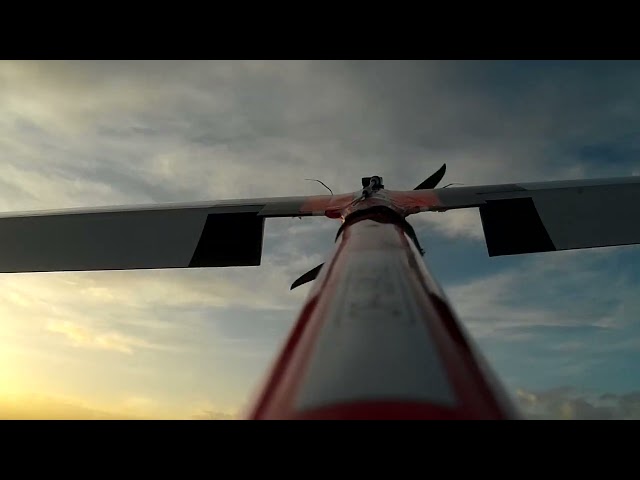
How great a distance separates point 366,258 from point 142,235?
592 cm

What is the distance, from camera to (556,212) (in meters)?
7.75

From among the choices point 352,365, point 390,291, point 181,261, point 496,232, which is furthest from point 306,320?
point 496,232

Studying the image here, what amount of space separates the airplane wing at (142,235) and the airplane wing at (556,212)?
2.37m

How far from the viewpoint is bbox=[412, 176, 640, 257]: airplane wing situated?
762 centimetres

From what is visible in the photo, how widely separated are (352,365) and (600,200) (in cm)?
745

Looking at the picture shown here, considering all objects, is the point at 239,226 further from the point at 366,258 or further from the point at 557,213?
the point at 366,258

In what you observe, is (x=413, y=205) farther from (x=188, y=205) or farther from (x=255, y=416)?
(x=255, y=416)

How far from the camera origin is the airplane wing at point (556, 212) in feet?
25.0

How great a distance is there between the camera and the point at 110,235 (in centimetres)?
809

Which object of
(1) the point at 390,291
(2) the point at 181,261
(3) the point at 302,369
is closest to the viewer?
(3) the point at 302,369

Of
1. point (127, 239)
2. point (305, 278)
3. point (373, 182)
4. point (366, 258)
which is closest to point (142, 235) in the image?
point (127, 239)

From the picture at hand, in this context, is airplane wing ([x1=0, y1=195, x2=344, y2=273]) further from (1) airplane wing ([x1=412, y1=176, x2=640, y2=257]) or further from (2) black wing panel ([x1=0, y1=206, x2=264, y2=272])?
(1) airplane wing ([x1=412, y1=176, x2=640, y2=257])

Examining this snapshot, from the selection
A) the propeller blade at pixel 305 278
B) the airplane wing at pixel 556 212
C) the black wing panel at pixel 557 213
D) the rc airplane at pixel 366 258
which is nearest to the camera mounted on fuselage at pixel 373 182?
the rc airplane at pixel 366 258
